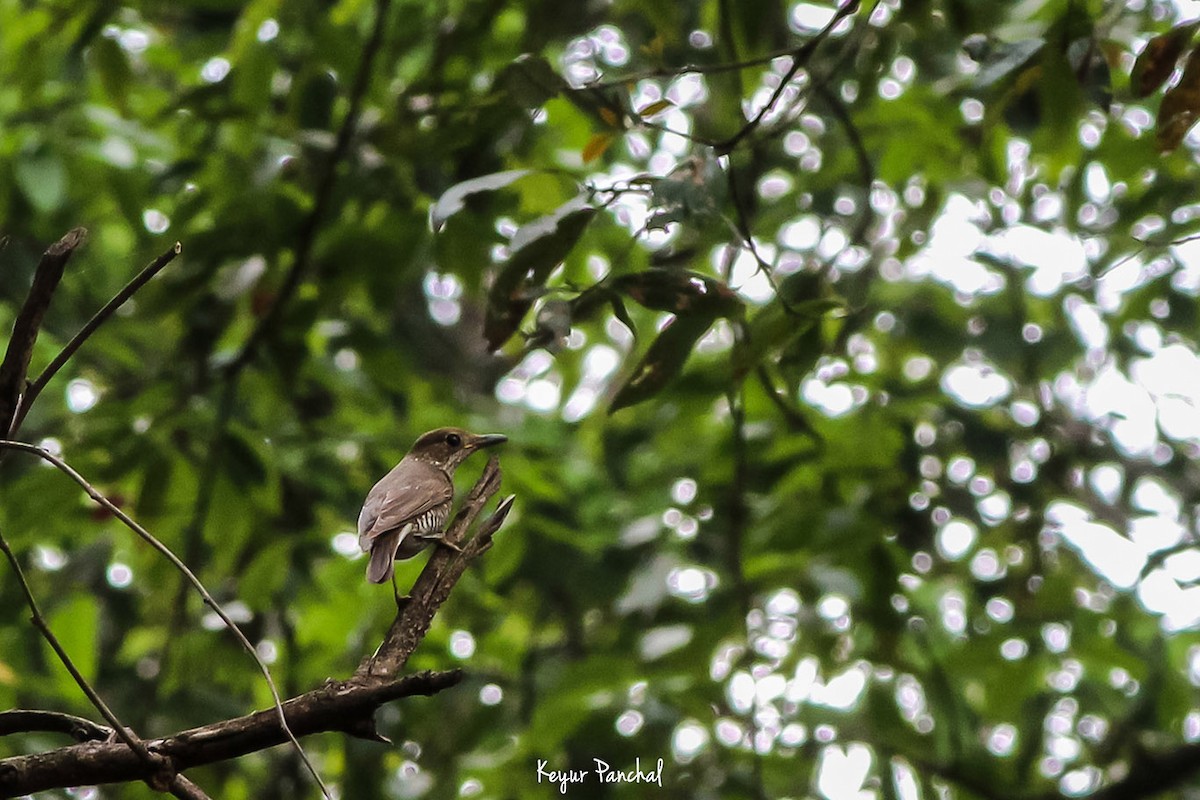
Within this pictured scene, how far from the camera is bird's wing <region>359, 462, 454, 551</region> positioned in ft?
5.71

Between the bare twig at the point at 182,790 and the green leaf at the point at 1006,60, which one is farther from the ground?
the green leaf at the point at 1006,60

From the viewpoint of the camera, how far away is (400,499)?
1.78 meters

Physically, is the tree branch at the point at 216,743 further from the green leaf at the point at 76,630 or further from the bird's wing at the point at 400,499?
the green leaf at the point at 76,630

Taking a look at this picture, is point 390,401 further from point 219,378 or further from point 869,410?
point 869,410

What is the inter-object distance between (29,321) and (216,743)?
585 mm

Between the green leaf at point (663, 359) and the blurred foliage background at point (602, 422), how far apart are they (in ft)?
1.50

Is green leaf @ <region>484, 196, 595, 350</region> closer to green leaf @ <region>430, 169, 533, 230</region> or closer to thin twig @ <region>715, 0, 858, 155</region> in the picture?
green leaf @ <region>430, 169, 533, 230</region>

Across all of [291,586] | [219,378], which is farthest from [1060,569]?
[219,378]

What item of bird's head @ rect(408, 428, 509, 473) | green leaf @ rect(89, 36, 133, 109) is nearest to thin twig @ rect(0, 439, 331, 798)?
bird's head @ rect(408, 428, 509, 473)

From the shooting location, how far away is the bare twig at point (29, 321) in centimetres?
160

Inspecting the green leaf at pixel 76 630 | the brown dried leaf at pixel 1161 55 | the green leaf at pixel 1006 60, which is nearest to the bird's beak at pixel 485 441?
the green leaf at pixel 1006 60

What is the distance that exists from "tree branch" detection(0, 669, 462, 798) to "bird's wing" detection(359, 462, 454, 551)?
8.5 inches

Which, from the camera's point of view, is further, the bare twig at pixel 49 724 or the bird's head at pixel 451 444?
the bird's head at pixel 451 444

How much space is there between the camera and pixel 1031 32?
346 cm
